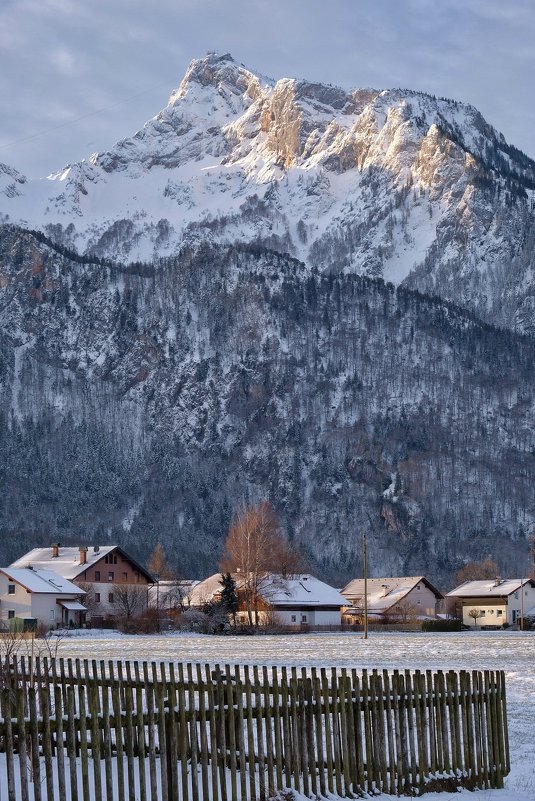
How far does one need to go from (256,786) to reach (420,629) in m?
92.9

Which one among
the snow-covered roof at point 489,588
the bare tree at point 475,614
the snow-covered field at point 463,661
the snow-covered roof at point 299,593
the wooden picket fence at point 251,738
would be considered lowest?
the bare tree at point 475,614

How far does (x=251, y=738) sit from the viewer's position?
14.4 meters

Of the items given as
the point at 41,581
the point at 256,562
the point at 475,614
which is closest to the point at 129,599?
the point at 41,581

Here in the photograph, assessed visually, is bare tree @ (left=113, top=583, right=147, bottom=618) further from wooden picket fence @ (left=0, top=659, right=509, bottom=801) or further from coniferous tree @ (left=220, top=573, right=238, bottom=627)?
wooden picket fence @ (left=0, top=659, right=509, bottom=801)

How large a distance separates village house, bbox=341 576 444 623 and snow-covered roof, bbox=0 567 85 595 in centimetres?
3042

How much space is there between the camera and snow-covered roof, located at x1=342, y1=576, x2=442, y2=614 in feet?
428

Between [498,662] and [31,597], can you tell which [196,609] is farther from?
[498,662]

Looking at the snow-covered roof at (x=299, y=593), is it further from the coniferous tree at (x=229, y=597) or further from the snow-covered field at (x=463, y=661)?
the snow-covered field at (x=463, y=661)

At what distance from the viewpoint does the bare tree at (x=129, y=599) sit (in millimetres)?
104188

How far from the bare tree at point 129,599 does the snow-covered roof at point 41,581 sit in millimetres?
3547

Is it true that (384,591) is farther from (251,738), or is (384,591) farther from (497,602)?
(251,738)

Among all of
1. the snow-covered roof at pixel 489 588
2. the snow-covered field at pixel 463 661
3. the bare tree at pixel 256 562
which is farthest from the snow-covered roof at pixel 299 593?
the snow-covered field at pixel 463 661

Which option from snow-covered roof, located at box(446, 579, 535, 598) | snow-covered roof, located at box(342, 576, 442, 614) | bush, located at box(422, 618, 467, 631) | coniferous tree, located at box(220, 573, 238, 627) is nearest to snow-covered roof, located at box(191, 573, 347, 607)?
coniferous tree, located at box(220, 573, 238, 627)

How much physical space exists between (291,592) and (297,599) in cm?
156
